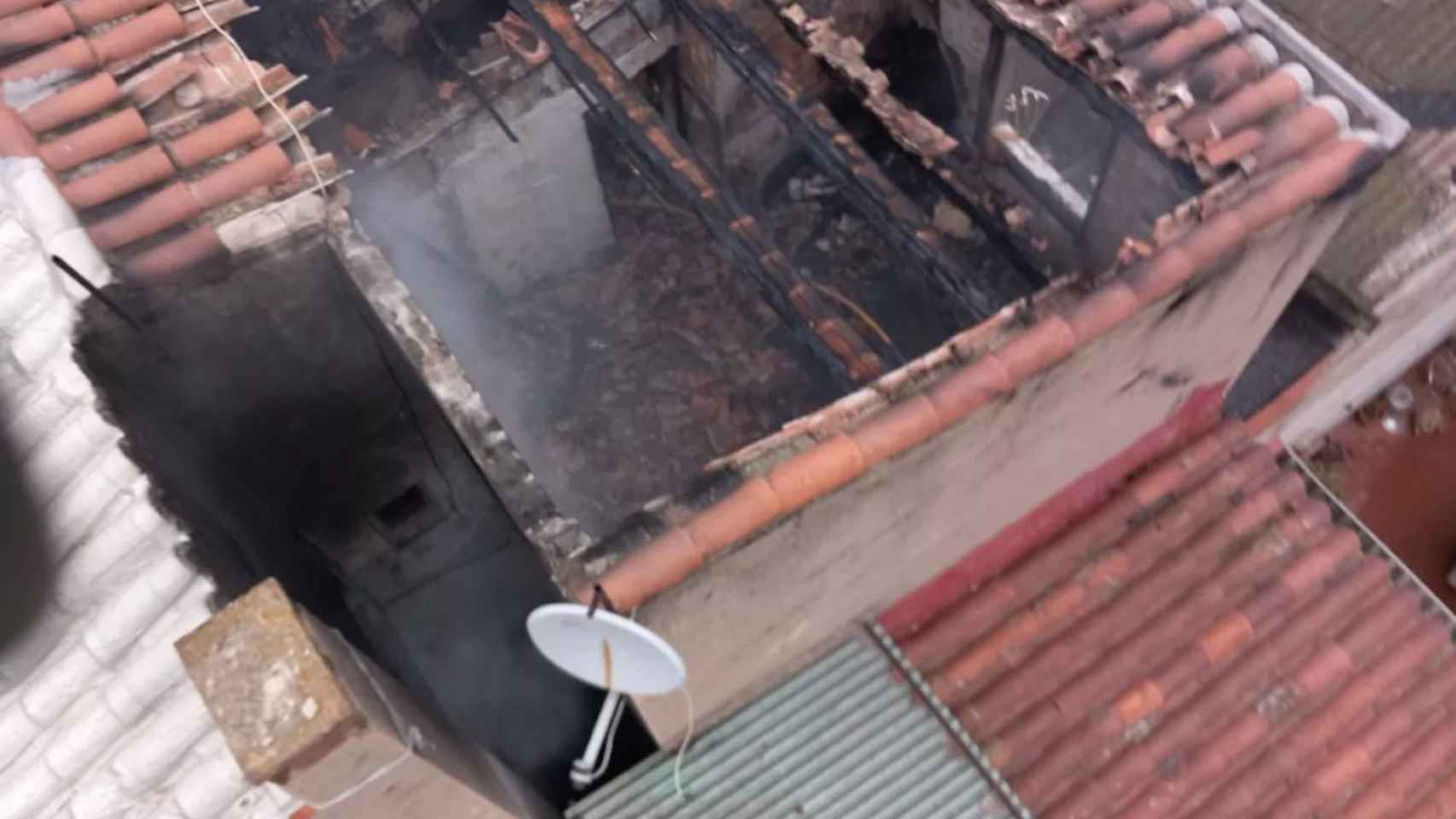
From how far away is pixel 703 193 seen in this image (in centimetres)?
616

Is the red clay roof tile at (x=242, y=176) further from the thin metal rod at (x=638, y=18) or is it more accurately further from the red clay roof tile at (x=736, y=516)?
the thin metal rod at (x=638, y=18)

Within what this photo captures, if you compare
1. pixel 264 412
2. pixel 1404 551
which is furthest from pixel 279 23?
pixel 1404 551

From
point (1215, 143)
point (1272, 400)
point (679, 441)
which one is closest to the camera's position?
point (1215, 143)

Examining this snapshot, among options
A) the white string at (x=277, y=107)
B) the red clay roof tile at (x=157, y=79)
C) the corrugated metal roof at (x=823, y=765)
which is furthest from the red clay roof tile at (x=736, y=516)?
the red clay roof tile at (x=157, y=79)

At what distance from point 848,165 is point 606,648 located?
329cm

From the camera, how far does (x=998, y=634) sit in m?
6.11

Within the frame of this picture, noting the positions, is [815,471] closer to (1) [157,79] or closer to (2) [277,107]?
(2) [277,107]

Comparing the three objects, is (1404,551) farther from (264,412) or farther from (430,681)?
(264,412)

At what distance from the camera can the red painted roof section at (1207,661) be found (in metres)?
5.98

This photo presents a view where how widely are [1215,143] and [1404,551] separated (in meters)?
8.55

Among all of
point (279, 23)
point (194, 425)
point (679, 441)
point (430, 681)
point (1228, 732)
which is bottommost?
point (1228, 732)

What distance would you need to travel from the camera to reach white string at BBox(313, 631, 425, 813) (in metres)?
3.23

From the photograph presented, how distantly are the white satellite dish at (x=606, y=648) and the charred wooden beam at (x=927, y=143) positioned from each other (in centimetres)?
323

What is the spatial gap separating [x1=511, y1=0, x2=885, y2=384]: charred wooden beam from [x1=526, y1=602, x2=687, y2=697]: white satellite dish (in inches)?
77.1
